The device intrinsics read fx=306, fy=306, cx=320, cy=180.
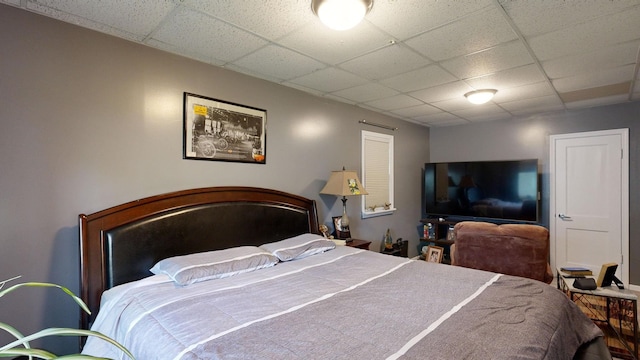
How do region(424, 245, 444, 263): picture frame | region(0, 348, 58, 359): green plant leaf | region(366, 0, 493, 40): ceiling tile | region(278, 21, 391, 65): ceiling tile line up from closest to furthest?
region(0, 348, 58, 359): green plant leaf → region(366, 0, 493, 40): ceiling tile → region(278, 21, 391, 65): ceiling tile → region(424, 245, 444, 263): picture frame

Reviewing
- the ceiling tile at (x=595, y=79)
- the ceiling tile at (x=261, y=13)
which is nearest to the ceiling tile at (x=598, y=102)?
the ceiling tile at (x=595, y=79)

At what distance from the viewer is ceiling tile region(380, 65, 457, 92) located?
2.86m

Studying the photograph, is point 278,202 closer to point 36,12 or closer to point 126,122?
point 126,122

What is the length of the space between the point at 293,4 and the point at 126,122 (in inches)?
57.8

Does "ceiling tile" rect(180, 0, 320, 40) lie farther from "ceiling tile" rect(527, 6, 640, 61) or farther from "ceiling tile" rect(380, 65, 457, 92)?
"ceiling tile" rect(527, 6, 640, 61)

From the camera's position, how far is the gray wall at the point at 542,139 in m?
3.86

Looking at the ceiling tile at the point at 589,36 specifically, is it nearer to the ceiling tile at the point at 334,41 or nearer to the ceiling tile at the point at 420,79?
the ceiling tile at the point at 420,79

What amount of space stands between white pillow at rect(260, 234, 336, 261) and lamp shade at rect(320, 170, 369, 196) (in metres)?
0.65

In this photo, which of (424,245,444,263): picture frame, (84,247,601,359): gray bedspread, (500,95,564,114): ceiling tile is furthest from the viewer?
(424,245,444,263): picture frame

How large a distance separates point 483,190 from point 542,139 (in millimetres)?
1099

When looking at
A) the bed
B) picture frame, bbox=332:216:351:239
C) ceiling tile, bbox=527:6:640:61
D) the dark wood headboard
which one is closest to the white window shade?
picture frame, bbox=332:216:351:239

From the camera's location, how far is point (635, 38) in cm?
221

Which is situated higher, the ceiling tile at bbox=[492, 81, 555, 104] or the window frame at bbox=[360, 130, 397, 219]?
the ceiling tile at bbox=[492, 81, 555, 104]

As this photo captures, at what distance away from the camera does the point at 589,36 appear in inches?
86.2
